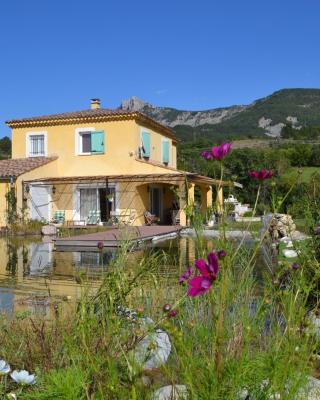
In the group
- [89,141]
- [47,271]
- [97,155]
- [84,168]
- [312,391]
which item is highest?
[89,141]

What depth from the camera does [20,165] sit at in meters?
22.4

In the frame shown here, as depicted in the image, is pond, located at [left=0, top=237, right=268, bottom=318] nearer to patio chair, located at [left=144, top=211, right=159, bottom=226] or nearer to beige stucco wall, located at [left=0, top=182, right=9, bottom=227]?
beige stucco wall, located at [left=0, top=182, right=9, bottom=227]

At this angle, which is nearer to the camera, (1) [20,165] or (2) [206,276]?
(2) [206,276]

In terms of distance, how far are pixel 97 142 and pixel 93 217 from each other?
337 cm

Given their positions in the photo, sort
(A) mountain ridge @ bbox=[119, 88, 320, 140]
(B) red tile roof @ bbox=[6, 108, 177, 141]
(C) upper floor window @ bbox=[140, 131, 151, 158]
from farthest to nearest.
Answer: (A) mountain ridge @ bbox=[119, 88, 320, 140], (C) upper floor window @ bbox=[140, 131, 151, 158], (B) red tile roof @ bbox=[6, 108, 177, 141]

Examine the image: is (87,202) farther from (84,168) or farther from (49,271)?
(49,271)

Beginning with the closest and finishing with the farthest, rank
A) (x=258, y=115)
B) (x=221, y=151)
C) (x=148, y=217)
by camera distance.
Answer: (x=221, y=151)
(x=148, y=217)
(x=258, y=115)

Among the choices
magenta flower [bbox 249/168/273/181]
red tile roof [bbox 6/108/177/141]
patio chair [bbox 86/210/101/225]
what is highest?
red tile roof [bbox 6/108/177/141]

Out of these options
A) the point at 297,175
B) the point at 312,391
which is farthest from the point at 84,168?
the point at 312,391

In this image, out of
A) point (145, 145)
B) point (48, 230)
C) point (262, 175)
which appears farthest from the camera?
point (145, 145)

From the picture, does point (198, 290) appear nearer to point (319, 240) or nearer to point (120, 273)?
point (120, 273)

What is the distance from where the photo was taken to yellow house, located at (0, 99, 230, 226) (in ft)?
70.1

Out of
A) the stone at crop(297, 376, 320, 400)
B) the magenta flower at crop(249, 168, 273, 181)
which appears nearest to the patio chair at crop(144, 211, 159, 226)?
the stone at crop(297, 376, 320, 400)

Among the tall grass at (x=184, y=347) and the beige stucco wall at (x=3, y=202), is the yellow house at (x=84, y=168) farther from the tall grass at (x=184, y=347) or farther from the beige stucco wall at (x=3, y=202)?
the tall grass at (x=184, y=347)
